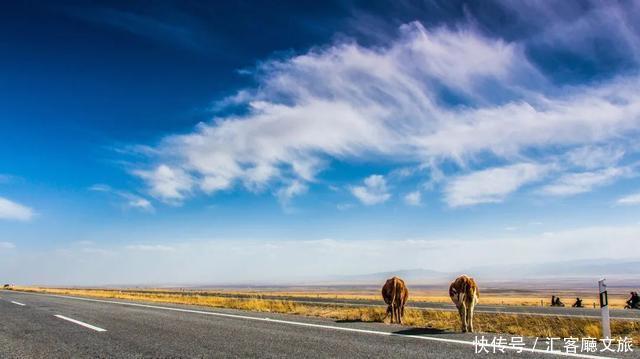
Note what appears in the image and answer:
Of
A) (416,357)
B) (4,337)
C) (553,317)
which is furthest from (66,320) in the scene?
(553,317)

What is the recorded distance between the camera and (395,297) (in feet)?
48.8

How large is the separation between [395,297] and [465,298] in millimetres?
4192

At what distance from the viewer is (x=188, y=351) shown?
6.87m

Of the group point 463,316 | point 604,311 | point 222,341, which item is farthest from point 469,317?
point 222,341

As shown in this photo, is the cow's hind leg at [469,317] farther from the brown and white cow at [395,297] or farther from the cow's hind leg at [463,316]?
the brown and white cow at [395,297]

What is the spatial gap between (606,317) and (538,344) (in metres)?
2.54

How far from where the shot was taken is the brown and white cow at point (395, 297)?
1454 cm

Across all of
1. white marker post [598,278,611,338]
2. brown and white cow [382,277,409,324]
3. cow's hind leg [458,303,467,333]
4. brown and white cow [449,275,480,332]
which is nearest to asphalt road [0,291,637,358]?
cow's hind leg [458,303,467,333]

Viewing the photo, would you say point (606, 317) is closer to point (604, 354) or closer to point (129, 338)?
point (604, 354)

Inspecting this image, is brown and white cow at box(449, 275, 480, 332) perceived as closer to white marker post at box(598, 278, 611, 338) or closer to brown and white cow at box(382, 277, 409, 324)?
white marker post at box(598, 278, 611, 338)

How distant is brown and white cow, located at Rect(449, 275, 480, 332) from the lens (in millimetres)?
10562

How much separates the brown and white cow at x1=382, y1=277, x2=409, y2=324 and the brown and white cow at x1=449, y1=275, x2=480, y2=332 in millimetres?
3364

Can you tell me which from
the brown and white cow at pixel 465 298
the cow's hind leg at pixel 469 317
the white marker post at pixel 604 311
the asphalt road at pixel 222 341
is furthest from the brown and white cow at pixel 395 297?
the white marker post at pixel 604 311

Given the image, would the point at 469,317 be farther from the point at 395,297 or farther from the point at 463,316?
the point at 395,297
